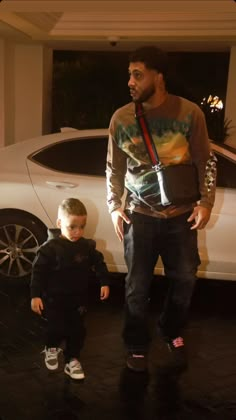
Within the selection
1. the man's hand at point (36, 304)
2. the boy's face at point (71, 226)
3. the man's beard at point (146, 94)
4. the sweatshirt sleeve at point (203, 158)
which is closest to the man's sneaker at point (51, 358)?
the man's hand at point (36, 304)

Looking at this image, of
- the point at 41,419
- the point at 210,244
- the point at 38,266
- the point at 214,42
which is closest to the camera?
the point at 41,419

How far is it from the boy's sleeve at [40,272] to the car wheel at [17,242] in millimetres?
1548

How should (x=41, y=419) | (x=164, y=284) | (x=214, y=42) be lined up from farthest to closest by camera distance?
(x=214, y=42)
(x=164, y=284)
(x=41, y=419)

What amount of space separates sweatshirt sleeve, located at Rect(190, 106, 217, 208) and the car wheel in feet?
6.35

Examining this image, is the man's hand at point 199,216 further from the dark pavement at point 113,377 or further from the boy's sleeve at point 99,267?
the dark pavement at point 113,377

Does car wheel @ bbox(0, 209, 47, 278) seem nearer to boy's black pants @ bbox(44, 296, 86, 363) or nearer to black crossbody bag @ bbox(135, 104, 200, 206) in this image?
boy's black pants @ bbox(44, 296, 86, 363)

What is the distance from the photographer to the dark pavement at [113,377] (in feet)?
9.62

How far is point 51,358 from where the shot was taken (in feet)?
10.9

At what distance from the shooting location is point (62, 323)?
3248 millimetres

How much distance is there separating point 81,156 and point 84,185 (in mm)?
304

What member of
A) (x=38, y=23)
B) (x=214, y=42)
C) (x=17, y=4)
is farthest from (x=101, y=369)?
(x=214, y=42)

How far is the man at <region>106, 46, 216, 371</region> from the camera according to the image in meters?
3.08

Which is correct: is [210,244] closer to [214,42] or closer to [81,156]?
[81,156]

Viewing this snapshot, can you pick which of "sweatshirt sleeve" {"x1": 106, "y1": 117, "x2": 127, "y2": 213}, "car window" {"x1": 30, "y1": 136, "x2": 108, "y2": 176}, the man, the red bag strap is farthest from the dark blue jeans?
"car window" {"x1": 30, "y1": 136, "x2": 108, "y2": 176}
